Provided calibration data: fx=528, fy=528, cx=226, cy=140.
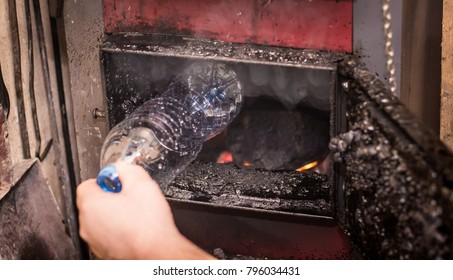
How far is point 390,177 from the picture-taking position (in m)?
0.93

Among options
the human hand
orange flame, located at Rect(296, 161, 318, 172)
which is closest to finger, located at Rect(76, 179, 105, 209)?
the human hand

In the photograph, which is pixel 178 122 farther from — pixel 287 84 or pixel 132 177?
pixel 132 177

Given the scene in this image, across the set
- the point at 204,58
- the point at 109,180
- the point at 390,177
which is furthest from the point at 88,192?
the point at 390,177

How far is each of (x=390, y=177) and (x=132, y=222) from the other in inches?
19.8

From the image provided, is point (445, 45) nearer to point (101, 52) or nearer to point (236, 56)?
point (236, 56)

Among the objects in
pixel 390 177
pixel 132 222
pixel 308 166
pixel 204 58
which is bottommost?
pixel 308 166

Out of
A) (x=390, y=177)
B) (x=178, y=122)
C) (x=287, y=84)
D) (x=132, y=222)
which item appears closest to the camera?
(x=390, y=177)

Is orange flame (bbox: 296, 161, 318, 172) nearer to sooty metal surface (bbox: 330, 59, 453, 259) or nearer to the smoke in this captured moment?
the smoke

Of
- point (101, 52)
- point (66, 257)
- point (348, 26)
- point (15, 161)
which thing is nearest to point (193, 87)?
point (101, 52)

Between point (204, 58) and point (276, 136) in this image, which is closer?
point (204, 58)

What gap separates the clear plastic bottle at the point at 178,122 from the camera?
58.4 inches

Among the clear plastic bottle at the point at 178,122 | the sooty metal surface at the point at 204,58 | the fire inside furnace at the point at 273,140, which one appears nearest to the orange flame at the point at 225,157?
the fire inside furnace at the point at 273,140

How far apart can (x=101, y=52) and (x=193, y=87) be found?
0.97 feet

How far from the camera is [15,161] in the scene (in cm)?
177
